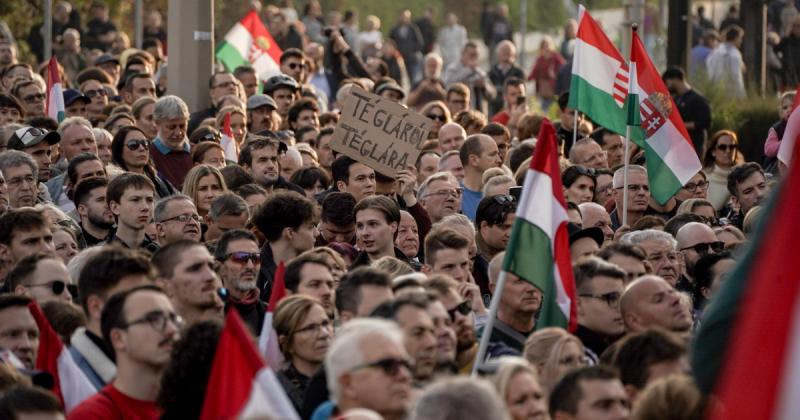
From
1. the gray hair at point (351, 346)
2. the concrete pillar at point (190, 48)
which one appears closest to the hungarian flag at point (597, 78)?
the concrete pillar at point (190, 48)

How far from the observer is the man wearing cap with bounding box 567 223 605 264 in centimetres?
1203

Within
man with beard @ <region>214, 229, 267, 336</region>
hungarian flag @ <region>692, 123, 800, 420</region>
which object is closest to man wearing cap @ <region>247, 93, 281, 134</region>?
man with beard @ <region>214, 229, 267, 336</region>

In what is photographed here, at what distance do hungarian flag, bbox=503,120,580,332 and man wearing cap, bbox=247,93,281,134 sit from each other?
822 cm

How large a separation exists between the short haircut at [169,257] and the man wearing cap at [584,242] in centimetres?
305

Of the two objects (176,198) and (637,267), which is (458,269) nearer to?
(637,267)

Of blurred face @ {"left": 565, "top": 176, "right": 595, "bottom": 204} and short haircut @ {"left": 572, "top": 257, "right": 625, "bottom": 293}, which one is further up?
short haircut @ {"left": 572, "top": 257, "right": 625, "bottom": 293}

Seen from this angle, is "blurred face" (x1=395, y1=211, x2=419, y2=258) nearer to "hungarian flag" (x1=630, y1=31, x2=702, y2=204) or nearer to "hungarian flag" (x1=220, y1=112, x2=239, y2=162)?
"hungarian flag" (x1=630, y1=31, x2=702, y2=204)

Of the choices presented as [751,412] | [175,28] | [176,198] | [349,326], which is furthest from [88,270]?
[175,28]

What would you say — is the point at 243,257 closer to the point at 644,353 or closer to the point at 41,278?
the point at 41,278

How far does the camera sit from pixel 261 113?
703 inches

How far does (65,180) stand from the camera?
14.1 metres

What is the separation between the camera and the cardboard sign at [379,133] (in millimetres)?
14648

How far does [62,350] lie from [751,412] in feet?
13.3

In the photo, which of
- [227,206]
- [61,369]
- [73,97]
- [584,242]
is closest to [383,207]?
[227,206]
